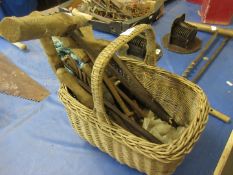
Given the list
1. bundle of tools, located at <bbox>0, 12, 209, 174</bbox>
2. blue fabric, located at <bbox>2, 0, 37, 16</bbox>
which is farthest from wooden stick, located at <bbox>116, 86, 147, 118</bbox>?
blue fabric, located at <bbox>2, 0, 37, 16</bbox>

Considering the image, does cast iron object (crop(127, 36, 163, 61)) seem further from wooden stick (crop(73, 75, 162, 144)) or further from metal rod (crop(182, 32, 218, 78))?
wooden stick (crop(73, 75, 162, 144))

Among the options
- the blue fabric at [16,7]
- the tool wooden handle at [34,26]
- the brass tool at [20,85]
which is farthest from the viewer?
the blue fabric at [16,7]

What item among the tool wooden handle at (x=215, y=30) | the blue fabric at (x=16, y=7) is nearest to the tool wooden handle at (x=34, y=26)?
the tool wooden handle at (x=215, y=30)

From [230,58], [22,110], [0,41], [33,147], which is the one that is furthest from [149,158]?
[0,41]

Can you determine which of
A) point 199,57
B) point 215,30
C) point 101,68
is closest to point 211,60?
point 199,57

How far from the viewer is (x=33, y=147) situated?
24.7 inches

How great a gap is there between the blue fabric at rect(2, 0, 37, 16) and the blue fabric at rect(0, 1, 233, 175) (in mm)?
798

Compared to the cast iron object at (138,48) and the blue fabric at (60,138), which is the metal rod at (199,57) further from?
the cast iron object at (138,48)

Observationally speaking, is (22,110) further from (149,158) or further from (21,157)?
(149,158)

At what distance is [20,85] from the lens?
783mm

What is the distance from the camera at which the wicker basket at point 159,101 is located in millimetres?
429

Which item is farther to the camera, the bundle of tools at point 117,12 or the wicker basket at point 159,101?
the bundle of tools at point 117,12

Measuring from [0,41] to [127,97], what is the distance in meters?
0.68

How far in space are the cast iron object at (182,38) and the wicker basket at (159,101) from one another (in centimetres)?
34
